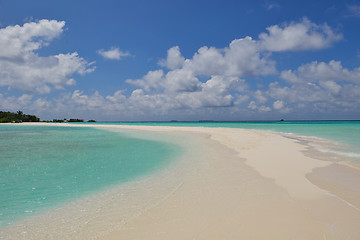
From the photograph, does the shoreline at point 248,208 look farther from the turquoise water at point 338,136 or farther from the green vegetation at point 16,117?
the green vegetation at point 16,117

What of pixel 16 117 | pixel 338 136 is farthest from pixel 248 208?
pixel 16 117

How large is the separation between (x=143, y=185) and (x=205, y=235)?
385 centimetres

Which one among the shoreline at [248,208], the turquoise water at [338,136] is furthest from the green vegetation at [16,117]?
the shoreline at [248,208]

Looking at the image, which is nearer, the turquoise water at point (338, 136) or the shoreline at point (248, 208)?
the shoreline at point (248, 208)

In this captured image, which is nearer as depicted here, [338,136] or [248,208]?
[248,208]

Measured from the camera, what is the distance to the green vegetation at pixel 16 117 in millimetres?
118037

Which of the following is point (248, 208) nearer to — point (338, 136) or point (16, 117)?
point (338, 136)

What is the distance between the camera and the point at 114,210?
5.34 meters

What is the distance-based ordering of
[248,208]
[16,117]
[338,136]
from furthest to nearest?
[16,117]
[338,136]
[248,208]

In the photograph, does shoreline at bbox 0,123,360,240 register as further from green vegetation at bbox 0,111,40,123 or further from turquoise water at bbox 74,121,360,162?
green vegetation at bbox 0,111,40,123

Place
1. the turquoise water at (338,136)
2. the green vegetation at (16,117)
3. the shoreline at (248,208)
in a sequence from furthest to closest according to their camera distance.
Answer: the green vegetation at (16,117)
the turquoise water at (338,136)
the shoreline at (248,208)

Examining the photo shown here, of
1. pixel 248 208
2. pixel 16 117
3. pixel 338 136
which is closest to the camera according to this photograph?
pixel 248 208

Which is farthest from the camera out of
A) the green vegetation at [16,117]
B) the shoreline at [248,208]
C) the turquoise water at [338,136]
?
the green vegetation at [16,117]

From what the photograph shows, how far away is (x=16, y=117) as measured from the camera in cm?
12731
